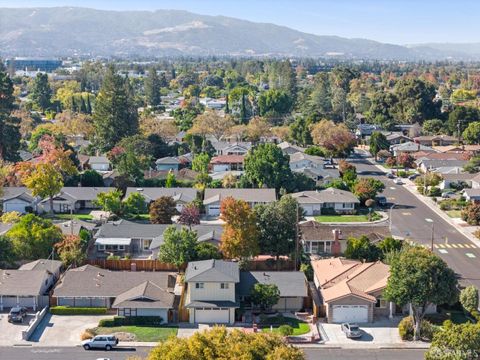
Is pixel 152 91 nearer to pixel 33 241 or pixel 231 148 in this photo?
pixel 231 148

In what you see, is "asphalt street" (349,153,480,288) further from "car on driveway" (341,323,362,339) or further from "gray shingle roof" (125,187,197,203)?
"gray shingle roof" (125,187,197,203)

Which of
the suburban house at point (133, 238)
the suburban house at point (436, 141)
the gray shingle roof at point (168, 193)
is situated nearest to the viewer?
Answer: the suburban house at point (133, 238)

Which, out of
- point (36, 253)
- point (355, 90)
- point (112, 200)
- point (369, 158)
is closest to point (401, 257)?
point (36, 253)

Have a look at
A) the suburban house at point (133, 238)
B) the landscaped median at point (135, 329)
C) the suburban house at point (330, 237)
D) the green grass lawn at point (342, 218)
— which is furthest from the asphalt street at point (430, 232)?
the landscaped median at point (135, 329)

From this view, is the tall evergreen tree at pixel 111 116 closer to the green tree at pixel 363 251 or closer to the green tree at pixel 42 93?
the green tree at pixel 363 251

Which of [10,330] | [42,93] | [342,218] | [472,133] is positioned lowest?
[10,330]

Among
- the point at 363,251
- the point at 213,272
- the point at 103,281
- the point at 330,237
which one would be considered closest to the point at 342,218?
the point at 330,237
